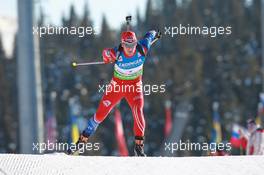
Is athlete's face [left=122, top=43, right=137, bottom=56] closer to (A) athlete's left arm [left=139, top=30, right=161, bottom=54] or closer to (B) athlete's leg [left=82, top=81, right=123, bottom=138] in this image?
(A) athlete's left arm [left=139, top=30, right=161, bottom=54]

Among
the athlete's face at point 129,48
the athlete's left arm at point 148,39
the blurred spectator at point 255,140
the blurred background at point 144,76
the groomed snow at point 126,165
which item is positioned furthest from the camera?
the blurred background at point 144,76

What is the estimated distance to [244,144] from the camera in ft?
27.6

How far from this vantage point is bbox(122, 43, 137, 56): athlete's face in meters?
6.75

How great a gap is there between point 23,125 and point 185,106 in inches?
712

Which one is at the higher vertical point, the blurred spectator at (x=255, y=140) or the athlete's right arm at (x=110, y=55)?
the athlete's right arm at (x=110, y=55)

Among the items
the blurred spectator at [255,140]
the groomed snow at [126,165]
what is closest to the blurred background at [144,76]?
the blurred spectator at [255,140]

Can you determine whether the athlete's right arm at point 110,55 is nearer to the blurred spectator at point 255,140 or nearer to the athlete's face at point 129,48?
the athlete's face at point 129,48

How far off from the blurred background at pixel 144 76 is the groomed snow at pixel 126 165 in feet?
5.83

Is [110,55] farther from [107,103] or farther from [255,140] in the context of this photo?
[255,140]

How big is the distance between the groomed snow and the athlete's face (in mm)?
1071

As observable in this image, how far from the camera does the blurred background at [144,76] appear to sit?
30.6 feet

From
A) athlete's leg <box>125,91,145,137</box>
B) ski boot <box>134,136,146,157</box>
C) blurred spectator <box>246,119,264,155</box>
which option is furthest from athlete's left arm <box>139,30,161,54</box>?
blurred spectator <box>246,119,264,155</box>

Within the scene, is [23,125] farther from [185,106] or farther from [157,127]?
[185,106]

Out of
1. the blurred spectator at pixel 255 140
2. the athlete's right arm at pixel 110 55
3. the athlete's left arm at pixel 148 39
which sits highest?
the athlete's left arm at pixel 148 39
